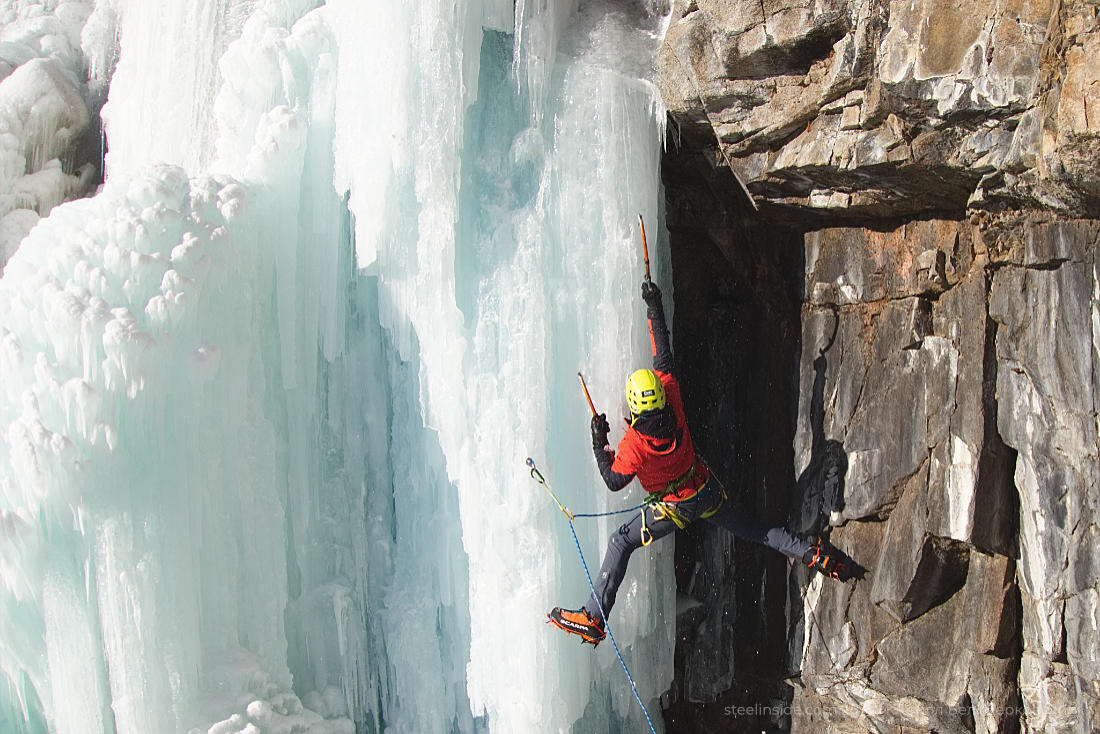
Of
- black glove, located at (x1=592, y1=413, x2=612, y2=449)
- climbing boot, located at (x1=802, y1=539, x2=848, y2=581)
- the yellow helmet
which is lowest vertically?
climbing boot, located at (x1=802, y1=539, x2=848, y2=581)

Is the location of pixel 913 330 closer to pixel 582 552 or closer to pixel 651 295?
pixel 651 295

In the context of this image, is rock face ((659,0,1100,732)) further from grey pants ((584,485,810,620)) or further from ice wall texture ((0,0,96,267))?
ice wall texture ((0,0,96,267))

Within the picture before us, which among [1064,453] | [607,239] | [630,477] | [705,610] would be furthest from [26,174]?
[1064,453]

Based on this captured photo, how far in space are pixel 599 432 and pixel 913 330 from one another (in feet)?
6.95

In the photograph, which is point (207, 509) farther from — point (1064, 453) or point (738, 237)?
point (1064, 453)

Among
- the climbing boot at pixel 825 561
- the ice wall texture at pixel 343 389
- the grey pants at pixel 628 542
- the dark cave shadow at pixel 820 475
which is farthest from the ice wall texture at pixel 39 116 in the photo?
the climbing boot at pixel 825 561

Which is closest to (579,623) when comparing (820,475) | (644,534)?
(644,534)

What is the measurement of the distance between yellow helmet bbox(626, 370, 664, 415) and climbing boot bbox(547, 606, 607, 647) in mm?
1343

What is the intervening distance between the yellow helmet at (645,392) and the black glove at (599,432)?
269 mm

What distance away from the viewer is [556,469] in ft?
20.2

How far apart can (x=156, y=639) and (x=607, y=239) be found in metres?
3.54

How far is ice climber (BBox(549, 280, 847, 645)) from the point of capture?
18.6 ft

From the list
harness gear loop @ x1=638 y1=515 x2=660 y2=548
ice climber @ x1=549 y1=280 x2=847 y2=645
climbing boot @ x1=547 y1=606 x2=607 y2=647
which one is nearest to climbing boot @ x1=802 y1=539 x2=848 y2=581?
ice climber @ x1=549 y1=280 x2=847 y2=645

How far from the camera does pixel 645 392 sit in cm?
556
